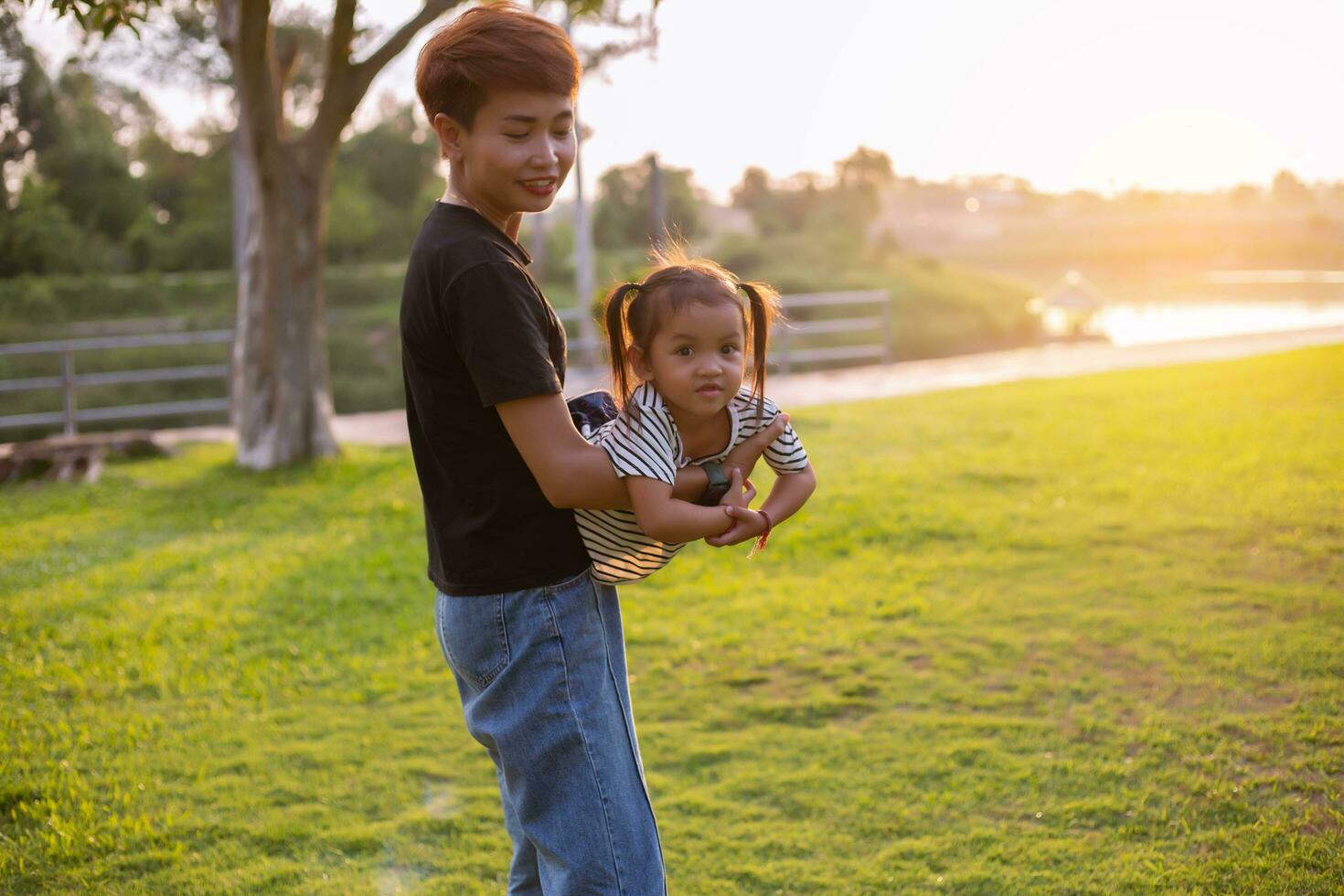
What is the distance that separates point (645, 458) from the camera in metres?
1.73

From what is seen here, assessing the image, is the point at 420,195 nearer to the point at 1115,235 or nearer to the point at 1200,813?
the point at 1115,235

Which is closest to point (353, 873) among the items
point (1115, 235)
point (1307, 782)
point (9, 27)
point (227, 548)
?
point (1307, 782)

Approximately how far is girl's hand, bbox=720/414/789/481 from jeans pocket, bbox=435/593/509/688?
0.42 m

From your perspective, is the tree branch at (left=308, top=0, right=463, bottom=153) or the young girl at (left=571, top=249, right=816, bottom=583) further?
the tree branch at (left=308, top=0, right=463, bottom=153)

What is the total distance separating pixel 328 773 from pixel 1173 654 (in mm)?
3087

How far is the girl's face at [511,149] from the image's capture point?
172cm

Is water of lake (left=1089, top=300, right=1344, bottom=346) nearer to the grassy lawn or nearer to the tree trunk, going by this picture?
the grassy lawn

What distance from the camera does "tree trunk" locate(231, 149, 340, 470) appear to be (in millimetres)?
8625

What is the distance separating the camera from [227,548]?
268 inches

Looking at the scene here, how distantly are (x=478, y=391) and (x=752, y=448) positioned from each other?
1.53 feet

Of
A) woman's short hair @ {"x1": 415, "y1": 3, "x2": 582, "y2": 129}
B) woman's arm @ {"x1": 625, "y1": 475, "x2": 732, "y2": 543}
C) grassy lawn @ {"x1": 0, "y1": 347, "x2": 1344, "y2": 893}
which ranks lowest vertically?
grassy lawn @ {"x1": 0, "y1": 347, "x2": 1344, "y2": 893}

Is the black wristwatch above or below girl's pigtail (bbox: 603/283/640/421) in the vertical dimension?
below

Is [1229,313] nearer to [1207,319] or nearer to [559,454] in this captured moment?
[1207,319]

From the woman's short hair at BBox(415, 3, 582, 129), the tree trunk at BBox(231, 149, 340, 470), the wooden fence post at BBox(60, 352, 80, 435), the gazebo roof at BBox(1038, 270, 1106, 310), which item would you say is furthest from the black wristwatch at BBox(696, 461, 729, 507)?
the gazebo roof at BBox(1038, 270, 1106, 310)
